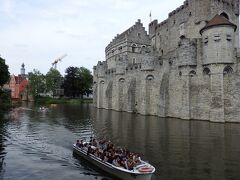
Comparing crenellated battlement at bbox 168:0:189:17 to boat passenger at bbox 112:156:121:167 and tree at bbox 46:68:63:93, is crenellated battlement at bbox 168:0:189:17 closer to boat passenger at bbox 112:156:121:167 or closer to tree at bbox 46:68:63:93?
boat passenger at bbox 112:156:121:167

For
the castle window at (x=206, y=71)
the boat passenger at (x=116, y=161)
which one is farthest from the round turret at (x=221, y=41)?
the boat passenger at (x=116, y=161)

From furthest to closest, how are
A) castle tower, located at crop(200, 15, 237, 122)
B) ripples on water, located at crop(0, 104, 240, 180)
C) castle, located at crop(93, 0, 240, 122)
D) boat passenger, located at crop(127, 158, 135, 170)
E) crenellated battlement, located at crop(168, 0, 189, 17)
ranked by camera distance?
crenellated battlement, located at crop(168, 0, 189, 17) < castle, located at crop(93, 0, 240, 122) < castle tower, located at crop(200, 15, 237, 122) < ripples on water, located at crop(0, 104, 240, 180) < boat passenger, located at crop(127, 158, 135, 170)

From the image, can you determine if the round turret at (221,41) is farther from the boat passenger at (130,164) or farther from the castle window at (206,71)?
the boat passenger at (130,164)

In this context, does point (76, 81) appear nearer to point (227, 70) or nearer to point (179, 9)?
point (179, 9)

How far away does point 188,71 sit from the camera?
1657 inches

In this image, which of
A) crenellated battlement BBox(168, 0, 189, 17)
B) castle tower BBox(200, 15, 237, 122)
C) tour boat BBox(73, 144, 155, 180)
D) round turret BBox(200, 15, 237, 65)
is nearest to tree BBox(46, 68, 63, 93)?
crenellated battlement BBox(168, 0, 189, 17)

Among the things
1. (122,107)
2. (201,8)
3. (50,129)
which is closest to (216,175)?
(50,129)

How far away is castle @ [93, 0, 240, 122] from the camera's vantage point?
38219mm

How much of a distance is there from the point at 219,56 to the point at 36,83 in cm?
8104

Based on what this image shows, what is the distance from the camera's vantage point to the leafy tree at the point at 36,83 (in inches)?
4118

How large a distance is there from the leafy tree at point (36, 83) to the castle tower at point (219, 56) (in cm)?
7957

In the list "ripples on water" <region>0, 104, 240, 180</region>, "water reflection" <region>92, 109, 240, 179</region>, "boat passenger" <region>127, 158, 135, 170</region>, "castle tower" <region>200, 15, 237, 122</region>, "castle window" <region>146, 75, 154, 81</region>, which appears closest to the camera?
"boat passenger" <region>127, 158, 135, 170</region>

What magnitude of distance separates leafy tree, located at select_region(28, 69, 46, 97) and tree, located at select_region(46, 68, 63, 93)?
1.89 m

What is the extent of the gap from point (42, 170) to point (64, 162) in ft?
7.86
